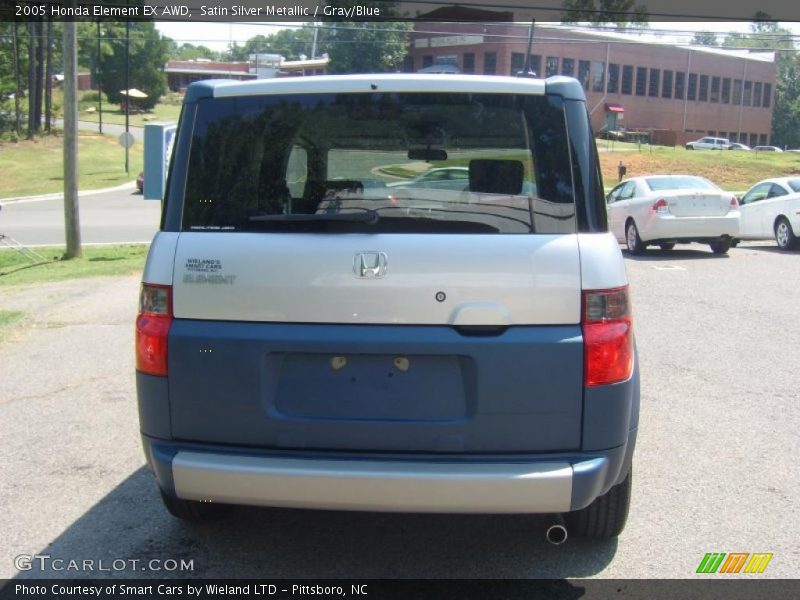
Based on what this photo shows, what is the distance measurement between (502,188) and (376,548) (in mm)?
1774

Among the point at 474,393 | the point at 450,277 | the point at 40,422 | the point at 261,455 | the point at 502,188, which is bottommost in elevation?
the point at 40,422

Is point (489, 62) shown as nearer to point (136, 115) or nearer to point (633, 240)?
point (136, 115)

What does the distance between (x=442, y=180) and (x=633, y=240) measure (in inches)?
566

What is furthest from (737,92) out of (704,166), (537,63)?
(704,166)

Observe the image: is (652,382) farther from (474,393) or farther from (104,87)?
(104,87)

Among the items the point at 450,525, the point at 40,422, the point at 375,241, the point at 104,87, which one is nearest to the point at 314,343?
the point at 375,241

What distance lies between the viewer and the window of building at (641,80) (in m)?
79.3

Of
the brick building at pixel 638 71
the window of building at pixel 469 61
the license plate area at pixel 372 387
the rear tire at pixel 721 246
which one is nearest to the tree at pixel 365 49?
the brick building at pixel 638 71

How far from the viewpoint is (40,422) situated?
253 inches

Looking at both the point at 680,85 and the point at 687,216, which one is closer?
the point at 687,216

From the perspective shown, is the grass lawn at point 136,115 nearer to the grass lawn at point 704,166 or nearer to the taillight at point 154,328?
the grass lawn at point 704,166

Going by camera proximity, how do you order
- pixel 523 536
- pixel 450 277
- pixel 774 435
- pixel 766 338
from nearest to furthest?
pixel 450 277 < pixel 523 536 < pixel 774 435 < pixel 766 338

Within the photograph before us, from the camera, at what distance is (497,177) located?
12.5 feet

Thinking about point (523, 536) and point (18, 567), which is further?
point (523, 536)
